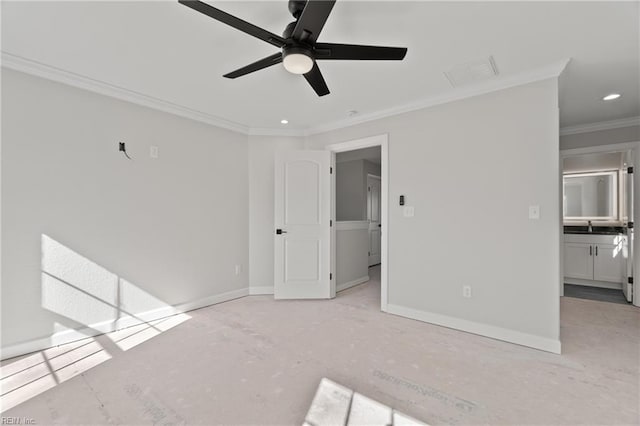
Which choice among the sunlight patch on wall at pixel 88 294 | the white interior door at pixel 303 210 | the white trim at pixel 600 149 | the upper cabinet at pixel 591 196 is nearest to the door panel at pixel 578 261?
the upper cabinet at pixel 591 196

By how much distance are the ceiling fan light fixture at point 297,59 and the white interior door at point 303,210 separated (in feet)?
7.61

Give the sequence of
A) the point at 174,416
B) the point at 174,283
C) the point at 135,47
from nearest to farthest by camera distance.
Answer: the point at 174,416, the point at 135,47, the point at 174,283

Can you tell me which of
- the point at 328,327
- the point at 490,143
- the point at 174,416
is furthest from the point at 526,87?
the point at 174,416

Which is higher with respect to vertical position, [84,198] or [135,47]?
[135,47]

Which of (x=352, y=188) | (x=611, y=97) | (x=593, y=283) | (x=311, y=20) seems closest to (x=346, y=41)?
(x=311, y=20)

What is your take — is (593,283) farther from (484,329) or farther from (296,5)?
(296,5)

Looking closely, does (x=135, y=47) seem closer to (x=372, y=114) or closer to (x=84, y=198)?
(x=84, y=198)

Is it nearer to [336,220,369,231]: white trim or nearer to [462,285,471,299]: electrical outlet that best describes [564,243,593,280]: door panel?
[462,285,471,299]: electrical outlet

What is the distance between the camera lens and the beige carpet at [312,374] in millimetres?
1673

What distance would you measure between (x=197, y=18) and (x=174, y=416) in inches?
96.2

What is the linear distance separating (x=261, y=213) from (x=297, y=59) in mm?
2839

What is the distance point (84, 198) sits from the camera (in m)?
2.68

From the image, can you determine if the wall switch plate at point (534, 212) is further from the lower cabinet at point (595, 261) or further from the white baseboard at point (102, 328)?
the white baseboard at point (102, 328)

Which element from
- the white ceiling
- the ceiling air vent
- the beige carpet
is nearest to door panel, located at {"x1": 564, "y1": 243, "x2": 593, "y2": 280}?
the beige carpet
